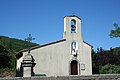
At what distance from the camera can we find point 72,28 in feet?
80.3

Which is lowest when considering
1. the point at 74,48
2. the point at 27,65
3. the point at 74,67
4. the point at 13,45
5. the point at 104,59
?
the point at 74,67

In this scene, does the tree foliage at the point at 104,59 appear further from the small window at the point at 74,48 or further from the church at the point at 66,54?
the small window at the point at 74,48

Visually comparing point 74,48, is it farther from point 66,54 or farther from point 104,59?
point 104,59

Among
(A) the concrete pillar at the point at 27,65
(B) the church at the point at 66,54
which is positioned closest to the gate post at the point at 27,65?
(A) the concrete pillar at the point at 27,65

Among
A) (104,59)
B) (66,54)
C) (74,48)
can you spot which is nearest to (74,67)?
(66,54)

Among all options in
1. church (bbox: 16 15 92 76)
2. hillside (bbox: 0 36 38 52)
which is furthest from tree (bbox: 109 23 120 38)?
hillside (bbox: 0 36 38 52)

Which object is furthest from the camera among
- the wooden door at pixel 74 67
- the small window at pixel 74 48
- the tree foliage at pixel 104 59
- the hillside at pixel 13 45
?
the hillside at pixel 13 45

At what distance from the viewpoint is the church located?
21.8m

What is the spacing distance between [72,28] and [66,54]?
321 centimetres

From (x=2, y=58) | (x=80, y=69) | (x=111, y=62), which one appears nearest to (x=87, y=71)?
(x=80, y=69)

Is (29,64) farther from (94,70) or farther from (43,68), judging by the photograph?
(94,70)

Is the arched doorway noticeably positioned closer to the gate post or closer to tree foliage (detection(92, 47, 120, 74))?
tree foliage (detection(92, 47, 120, 74))

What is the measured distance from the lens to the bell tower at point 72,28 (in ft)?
78.5

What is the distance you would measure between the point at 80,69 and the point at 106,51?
9.64 meters
